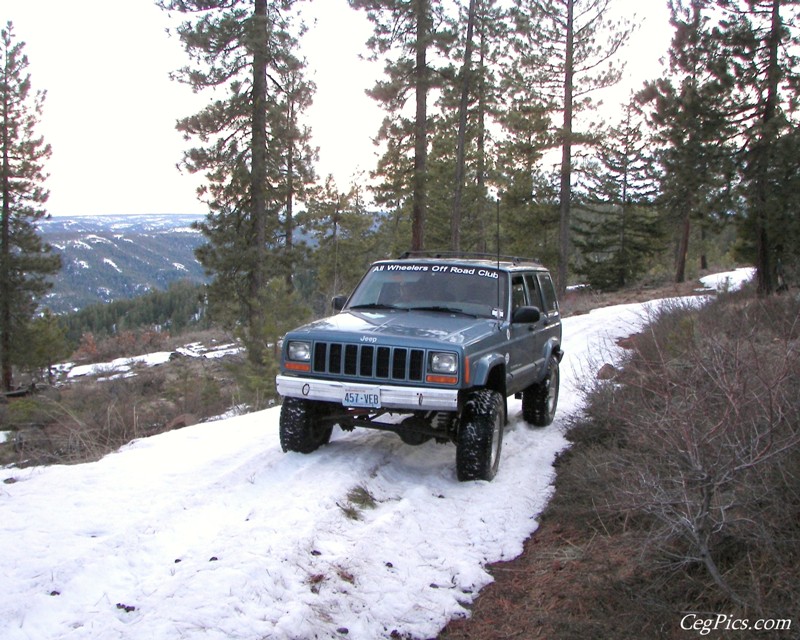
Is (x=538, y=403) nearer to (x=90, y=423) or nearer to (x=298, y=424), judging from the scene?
(x=298, y=424)

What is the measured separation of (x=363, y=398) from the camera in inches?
208

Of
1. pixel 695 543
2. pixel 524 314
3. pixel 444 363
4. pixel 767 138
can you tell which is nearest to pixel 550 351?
pixel 524 314

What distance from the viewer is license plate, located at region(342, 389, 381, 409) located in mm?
5254

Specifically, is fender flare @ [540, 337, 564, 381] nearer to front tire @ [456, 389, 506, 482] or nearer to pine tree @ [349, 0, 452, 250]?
front tire @ [456, 389, 506, 482]

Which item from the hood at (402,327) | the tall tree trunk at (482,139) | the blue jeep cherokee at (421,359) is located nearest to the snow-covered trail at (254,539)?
the blue jeep cherokee at (421,359)

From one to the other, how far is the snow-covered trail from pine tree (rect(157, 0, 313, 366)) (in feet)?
34.6

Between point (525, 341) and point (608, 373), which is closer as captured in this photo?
point (525, 341)

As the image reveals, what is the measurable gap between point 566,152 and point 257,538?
24.3m

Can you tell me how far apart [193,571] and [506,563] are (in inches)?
78.2

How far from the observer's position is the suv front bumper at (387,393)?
16.9 feet

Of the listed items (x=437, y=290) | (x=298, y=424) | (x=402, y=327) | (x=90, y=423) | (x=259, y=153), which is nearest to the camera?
(x=402, y=327)

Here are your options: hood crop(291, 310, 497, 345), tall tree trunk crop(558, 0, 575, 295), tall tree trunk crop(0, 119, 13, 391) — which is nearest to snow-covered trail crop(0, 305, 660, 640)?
hood crop(291, 310, 497, 345)

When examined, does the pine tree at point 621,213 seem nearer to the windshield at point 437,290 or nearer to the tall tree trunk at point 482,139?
the tall tree trunk at point 482,139

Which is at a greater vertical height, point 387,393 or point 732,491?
point 387,393
